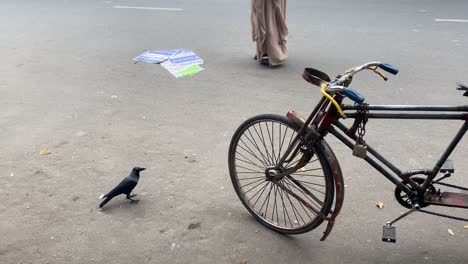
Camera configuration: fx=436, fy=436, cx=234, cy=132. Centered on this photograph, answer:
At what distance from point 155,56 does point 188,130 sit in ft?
7.78

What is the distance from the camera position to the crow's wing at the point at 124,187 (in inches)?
121

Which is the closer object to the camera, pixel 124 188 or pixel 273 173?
pixel 273 173

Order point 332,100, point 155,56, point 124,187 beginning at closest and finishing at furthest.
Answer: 1. point 332,100
2. point 124,187
3. point 155,56

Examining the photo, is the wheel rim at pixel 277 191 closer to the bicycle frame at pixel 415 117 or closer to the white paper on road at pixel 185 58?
the bicycle frame at pixel 415 117

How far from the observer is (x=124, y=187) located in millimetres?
3078

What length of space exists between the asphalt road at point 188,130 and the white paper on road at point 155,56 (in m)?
0.18

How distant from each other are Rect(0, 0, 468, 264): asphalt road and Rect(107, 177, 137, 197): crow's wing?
147mm

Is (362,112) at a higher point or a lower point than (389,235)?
higher

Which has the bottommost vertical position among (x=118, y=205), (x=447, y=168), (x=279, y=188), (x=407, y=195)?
(x=118, y=205)

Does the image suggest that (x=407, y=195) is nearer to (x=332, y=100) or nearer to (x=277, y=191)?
(x=332, y=100)

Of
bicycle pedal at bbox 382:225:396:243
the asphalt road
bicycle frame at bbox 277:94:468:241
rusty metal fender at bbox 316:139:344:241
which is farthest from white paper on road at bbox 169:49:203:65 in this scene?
bicycle pedal at bbox 382:225:396:243

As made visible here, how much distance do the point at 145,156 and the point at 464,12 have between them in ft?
21.8

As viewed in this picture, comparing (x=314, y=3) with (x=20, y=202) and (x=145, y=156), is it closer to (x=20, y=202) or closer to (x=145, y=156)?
(x=145, y=156)

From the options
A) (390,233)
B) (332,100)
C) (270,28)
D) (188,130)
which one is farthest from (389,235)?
(270,28)
